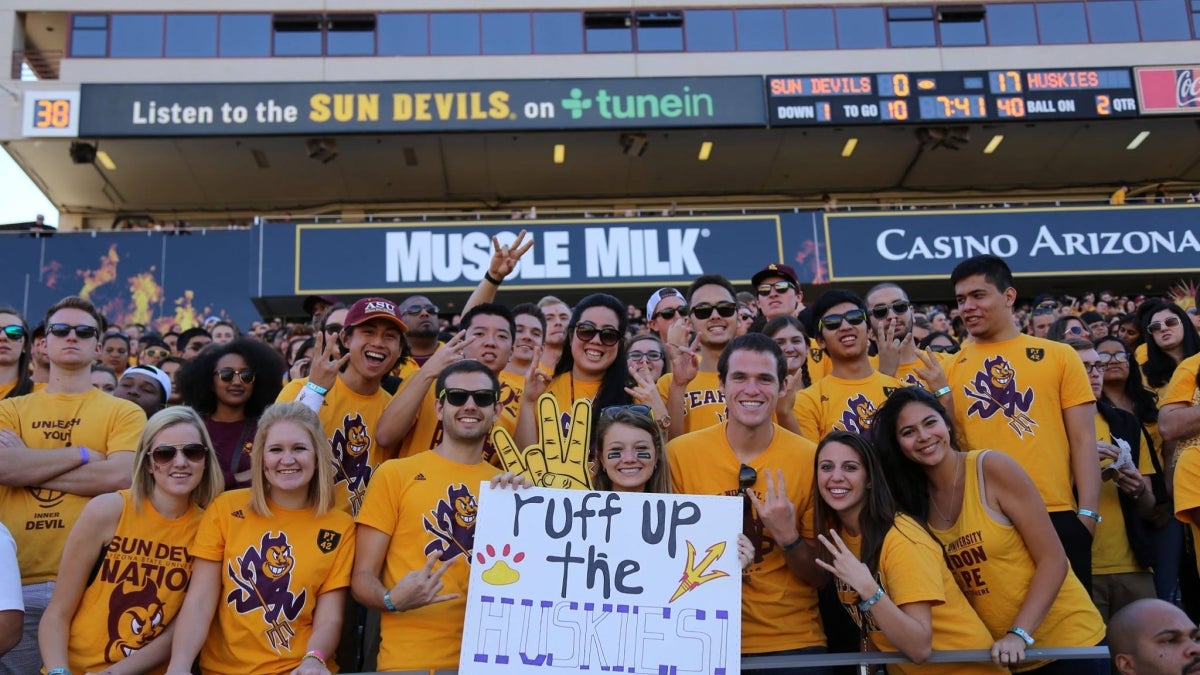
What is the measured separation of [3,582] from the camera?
3258 mm

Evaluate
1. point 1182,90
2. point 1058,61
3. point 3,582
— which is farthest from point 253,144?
point 1182,90

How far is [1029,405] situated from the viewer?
4.08 meters

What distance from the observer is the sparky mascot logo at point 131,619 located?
3.37 m

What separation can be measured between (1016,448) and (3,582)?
4432mm

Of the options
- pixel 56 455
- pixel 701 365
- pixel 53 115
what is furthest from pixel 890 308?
pixel 53 115

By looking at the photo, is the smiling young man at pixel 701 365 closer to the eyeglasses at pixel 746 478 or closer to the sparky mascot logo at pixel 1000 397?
the eyeglasses at pixel 746 478

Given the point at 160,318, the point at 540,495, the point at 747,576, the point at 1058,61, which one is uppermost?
the point at 1058,61

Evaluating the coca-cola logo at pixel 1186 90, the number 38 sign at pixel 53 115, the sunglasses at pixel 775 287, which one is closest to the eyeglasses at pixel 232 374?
the sunglasses at pixel 775 287

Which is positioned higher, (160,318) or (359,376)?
(160,318)

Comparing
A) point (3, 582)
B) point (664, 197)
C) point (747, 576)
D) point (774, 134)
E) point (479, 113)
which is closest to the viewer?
point (3, 582)

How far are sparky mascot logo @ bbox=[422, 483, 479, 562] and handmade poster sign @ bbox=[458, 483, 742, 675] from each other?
0.22 m

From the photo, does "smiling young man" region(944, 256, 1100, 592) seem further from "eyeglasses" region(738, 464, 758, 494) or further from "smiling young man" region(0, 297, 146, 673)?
"smiling young man" region(0, 297, 146, 673)

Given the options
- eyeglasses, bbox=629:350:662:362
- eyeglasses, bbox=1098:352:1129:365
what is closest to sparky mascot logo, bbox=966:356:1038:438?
eyeglasses, bbox=629:350:662:362

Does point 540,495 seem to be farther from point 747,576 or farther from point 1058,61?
point 1058,61
